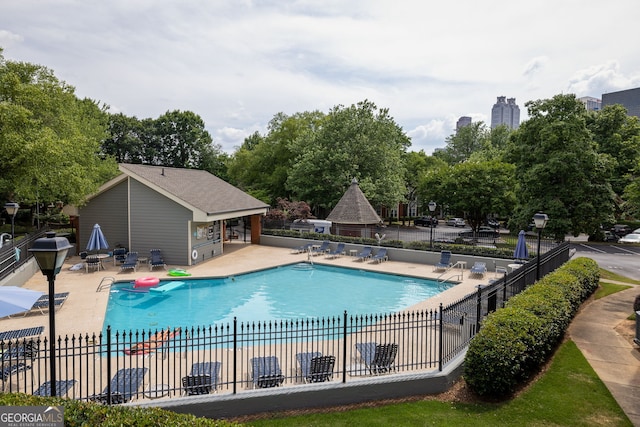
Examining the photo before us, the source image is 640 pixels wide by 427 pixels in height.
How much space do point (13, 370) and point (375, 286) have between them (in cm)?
1519

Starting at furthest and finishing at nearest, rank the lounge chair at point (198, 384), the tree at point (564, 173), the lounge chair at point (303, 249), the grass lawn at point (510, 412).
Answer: the tree at point (564, 173)
the lounge chair at point (303, 249)
the lounge chair at point (198, 384)
the grass lawn at point (510, 412)

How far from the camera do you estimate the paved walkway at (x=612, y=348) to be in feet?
28.0

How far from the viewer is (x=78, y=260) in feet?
78.3

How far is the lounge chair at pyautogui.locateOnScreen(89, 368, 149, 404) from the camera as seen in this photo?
766 cm

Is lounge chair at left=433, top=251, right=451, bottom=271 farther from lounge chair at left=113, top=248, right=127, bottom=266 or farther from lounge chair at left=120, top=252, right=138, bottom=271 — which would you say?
lounge chair at left=113, top=248, right=127, bottom=266

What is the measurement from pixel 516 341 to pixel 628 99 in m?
94.3

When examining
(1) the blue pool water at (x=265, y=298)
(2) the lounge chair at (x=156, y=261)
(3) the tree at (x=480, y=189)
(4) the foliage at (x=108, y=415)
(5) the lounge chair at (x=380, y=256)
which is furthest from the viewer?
(3) the tree at (x=480, y=189)

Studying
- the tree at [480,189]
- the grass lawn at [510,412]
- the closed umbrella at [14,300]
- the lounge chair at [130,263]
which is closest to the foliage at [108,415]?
the grass lawn at [510,412]

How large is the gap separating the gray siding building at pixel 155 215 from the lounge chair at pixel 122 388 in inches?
584

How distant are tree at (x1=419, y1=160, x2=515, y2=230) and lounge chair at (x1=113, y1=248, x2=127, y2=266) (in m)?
29.3

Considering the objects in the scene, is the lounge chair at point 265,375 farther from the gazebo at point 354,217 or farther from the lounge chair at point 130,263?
the gazebo at point 354,217

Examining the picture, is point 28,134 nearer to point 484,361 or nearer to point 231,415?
point 231,415

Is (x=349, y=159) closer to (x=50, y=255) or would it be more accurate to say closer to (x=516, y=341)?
(x=516, y=341)

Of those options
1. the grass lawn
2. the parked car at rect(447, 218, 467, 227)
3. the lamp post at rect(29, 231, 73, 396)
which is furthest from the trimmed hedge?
the parked car at rect(447, 218, 467, 227)
